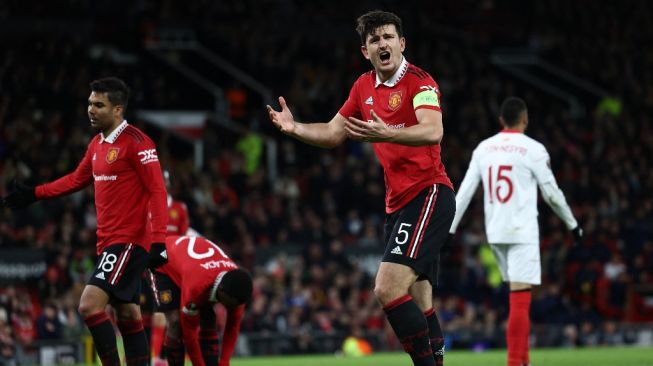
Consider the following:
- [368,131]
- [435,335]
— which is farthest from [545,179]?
[368,131]

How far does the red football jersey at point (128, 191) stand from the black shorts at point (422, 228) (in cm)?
193

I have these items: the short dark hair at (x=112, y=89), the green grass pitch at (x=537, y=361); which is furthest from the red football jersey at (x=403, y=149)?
the green grass pitch at (x=537, y=361)

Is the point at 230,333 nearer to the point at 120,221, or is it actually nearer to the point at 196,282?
the point at 196,282

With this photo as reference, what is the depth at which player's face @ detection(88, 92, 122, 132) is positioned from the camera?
9016 millimetres

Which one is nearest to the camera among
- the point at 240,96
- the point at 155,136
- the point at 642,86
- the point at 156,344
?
the point at 156,344

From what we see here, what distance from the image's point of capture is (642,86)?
29.4m

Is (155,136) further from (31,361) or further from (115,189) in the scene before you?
(115,189)

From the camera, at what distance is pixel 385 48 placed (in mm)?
7691

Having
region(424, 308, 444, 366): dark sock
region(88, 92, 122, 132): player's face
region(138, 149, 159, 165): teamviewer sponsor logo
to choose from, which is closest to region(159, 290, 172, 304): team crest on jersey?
region(138, 149, 159, 165): teamviewer sponsor logo

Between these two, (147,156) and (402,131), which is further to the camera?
(147,156)

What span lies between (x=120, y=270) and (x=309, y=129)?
6.11ft

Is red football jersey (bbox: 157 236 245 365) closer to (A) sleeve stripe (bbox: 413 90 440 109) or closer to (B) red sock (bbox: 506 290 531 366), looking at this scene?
(B) red sock (bbox: 506 290 531 366)

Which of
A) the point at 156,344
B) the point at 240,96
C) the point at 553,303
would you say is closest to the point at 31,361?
the point at 156,344

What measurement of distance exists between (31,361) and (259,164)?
29.0ft
